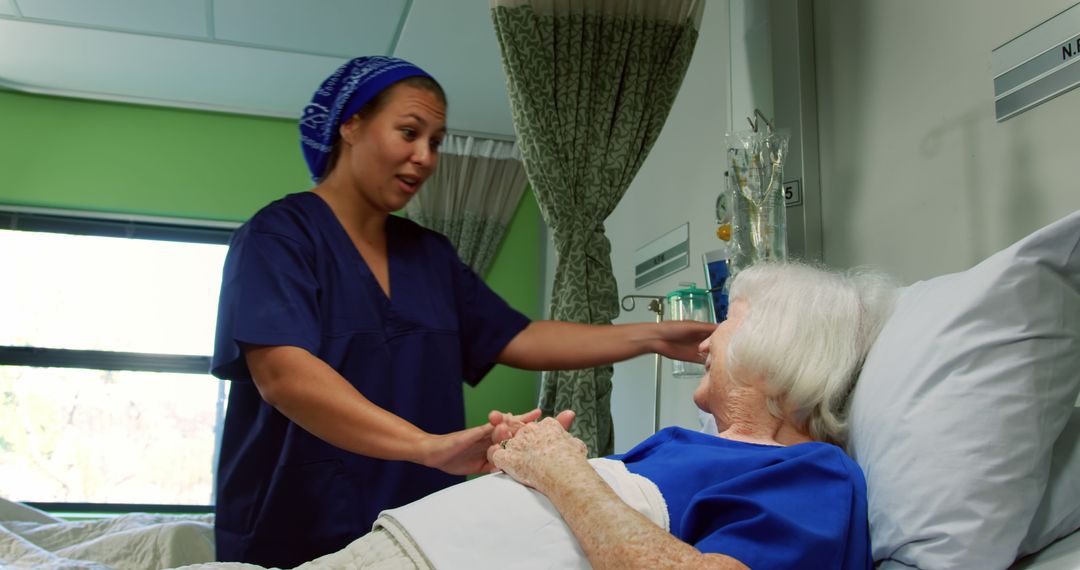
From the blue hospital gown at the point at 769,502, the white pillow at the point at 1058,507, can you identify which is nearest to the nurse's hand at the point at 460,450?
the blue hospital gown at the point at 769,502

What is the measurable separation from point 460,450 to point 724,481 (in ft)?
1.35

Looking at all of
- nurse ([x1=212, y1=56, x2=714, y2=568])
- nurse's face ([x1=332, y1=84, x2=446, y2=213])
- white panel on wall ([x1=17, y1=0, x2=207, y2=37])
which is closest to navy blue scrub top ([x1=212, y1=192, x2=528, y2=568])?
nurse ([x1=212, y1=56, x2=714, y2=568])

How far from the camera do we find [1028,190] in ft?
5.89

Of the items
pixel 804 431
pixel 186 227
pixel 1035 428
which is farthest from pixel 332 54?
pixel 1035 428

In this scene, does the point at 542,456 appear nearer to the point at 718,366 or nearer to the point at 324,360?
the point at 718,366

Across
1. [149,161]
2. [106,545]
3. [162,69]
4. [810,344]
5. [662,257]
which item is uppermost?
[162,69]

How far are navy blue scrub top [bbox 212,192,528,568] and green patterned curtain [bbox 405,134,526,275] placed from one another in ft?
10.9

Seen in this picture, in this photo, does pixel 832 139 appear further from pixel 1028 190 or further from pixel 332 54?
pixel 332 54

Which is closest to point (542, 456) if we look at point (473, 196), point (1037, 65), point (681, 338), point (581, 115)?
point (681, 338)

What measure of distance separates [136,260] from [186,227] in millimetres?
310

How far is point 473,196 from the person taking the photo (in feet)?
17.6

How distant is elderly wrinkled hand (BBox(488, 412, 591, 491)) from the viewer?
4.20 feet

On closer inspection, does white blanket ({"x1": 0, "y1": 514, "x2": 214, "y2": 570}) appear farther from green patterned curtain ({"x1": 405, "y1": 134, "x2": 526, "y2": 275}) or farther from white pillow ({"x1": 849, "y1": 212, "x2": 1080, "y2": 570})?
green patterned curtain ({"x1": 405, "y1": 134, "x2": 526, "y2": 275})

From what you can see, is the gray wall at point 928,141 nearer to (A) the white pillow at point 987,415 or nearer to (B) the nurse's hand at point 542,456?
(A) the white pillow at point 987,415
